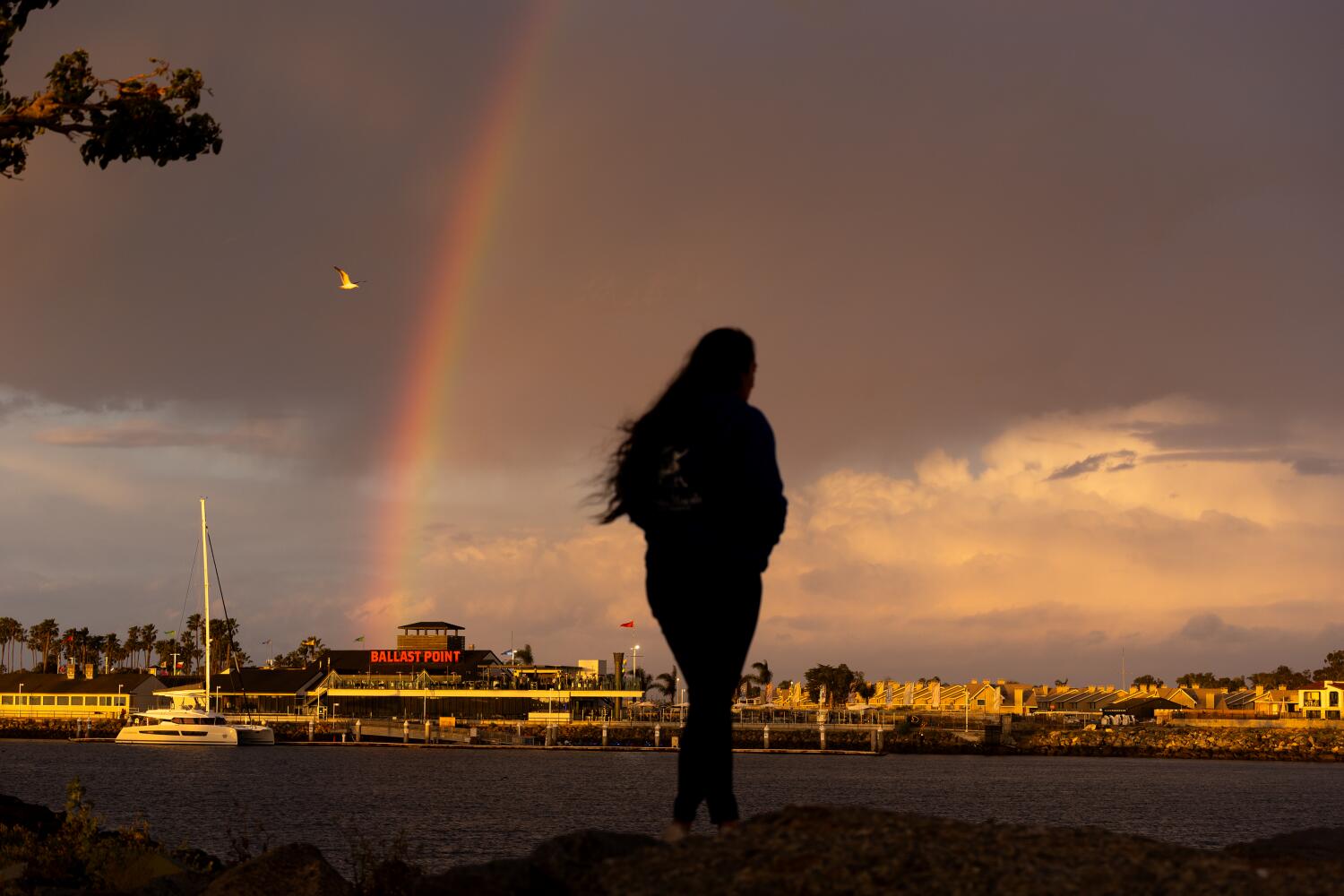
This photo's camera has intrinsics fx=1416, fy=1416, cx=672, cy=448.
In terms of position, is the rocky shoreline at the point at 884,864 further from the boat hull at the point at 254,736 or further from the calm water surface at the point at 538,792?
the boat hull at the point at 254,736

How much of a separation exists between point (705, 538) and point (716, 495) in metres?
0.26

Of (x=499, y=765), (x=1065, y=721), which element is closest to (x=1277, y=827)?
(x=499, y=765)

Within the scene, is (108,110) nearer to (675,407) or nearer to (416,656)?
(675,407)

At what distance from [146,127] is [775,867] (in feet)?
34.9

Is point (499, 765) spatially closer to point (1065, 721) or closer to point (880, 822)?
point (1065, 721)

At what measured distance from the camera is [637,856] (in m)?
7.31

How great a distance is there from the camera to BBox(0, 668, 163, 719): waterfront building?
179750 mm

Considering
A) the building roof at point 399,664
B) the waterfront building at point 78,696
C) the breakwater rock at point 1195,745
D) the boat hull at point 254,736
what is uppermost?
the building roof at point 399,664

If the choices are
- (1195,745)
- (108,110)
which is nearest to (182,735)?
(1195,745)

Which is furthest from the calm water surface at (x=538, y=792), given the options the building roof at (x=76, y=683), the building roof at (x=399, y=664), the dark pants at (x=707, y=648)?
the building roof at (x=76, y=683)

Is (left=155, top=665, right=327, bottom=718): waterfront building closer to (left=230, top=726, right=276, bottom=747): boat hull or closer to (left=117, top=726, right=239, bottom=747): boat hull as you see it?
(left=230, top=726, right=276, bottom=747): boat hull

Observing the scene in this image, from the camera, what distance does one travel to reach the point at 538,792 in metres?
84.0

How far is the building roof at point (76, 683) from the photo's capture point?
183 m

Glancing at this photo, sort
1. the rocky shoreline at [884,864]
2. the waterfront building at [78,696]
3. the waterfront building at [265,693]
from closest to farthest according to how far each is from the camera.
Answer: the rocky shoreline at [884,864]
the waterfront building at [265,693]
the waterfront building at [78,696]
